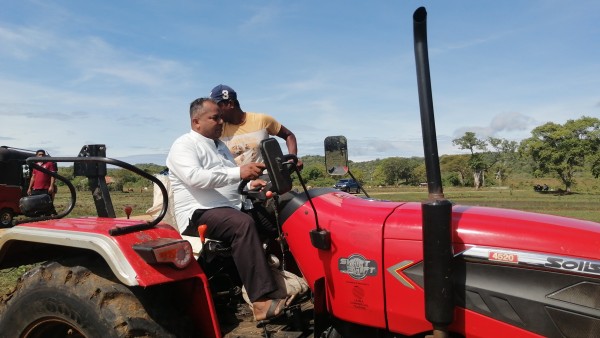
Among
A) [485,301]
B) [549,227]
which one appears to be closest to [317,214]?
[485,301]

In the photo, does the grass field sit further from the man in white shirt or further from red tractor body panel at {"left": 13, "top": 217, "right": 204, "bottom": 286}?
the man in white shirt

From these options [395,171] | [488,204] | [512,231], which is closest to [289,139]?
[512,231]

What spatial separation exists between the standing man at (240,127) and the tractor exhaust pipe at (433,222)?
250 cm

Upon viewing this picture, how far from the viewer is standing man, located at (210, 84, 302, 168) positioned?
4.38 m

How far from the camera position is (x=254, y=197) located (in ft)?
10.2

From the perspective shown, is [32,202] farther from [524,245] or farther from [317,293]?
[524,245]

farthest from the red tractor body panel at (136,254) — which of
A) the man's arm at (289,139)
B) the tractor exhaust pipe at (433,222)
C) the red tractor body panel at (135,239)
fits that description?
the man's arm at (289,139)

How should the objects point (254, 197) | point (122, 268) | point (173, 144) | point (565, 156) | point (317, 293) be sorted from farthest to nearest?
1. point (565, 156)
2. point (173, 144)
3. point (254, 197)
4. point (317, 293)
5. point (122, 268)

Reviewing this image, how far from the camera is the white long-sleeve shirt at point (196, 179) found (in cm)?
305

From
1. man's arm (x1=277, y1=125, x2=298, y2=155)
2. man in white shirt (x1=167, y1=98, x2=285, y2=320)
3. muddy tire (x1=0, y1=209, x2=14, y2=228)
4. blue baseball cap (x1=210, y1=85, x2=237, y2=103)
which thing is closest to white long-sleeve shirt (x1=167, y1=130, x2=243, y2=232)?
man in white shirt (x1=167, y1=98, x2=285, y2=320)

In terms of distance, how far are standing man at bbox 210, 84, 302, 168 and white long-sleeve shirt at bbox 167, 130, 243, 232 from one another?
97cm

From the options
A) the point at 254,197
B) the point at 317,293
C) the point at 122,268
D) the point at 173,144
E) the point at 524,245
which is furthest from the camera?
the point at 173,144

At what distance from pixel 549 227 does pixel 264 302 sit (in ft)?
5.09

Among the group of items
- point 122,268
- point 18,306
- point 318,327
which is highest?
point 122,268
